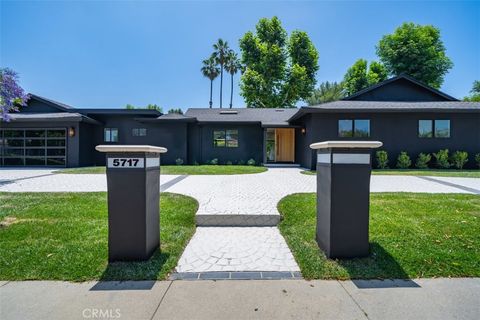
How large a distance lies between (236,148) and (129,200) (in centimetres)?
1373

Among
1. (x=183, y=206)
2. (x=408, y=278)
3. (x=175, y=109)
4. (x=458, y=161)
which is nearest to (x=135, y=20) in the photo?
(x=183, y=206)

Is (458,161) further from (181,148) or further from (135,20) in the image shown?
(135,20)

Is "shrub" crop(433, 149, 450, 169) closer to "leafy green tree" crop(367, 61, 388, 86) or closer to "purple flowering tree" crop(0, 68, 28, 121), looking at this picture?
"leafy green tree" crop(367, 61, 388, 86)

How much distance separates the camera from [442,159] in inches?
512

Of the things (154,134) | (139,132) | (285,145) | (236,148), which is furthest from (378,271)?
(139,132)

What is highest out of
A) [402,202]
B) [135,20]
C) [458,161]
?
[135,20]

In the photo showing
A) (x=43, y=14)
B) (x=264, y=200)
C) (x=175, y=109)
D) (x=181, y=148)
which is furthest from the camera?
(x=175, y=109)

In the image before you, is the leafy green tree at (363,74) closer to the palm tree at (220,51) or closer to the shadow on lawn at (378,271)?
the palm tree at (220,51)

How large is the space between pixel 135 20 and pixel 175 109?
35566 mm

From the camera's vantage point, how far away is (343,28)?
575 inches

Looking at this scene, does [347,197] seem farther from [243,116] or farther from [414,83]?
[414,83]

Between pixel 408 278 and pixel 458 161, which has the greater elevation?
pixel 458 161

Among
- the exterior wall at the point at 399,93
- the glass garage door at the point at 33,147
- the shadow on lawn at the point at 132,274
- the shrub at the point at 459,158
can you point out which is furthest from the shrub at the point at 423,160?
the glass garage door at the point at 33,147

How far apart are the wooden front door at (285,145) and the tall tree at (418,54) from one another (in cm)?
1861
